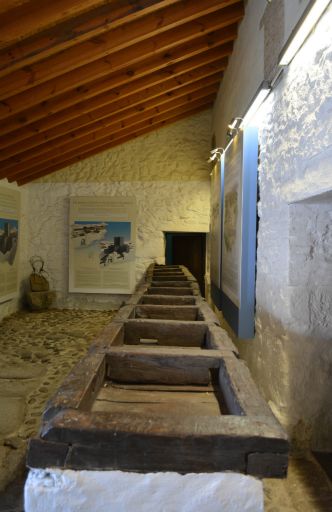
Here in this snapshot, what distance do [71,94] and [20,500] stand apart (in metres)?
4.43

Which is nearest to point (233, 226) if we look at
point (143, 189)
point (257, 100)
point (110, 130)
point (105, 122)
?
point (257, 100)

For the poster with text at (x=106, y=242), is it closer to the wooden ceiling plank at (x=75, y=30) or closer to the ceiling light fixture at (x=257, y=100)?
the wooden ceiling plank at (x=75, y=30)

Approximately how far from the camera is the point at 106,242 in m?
6.77

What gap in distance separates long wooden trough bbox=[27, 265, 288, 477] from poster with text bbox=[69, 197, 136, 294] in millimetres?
5067

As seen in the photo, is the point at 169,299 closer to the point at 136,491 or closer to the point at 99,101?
the point at 136,491

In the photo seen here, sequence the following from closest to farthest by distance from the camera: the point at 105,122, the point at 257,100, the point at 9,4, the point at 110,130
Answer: the point at 9,4 < the point at 257,100 < the point at 105,122 < the point at 110,130

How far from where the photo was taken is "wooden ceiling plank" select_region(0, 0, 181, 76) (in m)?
3.08

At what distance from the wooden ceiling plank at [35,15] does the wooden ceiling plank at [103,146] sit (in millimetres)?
3610

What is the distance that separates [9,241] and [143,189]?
2.88 meters

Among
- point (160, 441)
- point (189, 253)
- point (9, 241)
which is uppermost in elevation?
point (9, 241)

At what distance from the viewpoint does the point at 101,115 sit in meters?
5.12

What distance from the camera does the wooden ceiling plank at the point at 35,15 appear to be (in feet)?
8.79

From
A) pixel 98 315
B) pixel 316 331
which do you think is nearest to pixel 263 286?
pixel 316 331

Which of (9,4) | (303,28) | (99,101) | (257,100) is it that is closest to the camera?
(303,28)
